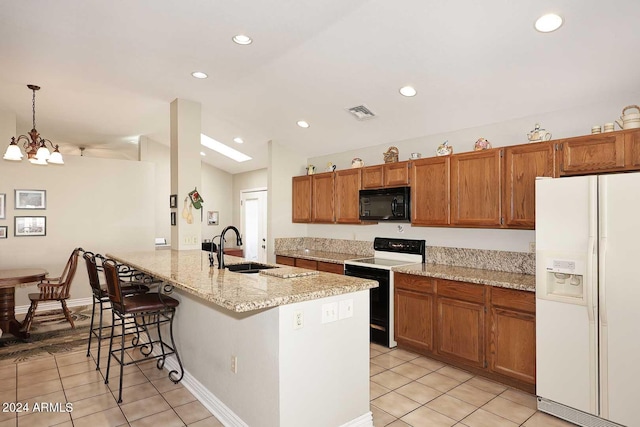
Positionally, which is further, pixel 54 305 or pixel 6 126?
pixel 54 305

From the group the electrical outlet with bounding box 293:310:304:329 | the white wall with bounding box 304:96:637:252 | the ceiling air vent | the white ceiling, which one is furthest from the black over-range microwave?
the electrical outlet with bounding box 293:310:304:329

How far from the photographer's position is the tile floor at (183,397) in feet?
8.59

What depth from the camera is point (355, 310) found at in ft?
8.09

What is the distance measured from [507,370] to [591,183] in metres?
1.62

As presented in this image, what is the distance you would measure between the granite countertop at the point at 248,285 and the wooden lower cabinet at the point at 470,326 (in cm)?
130

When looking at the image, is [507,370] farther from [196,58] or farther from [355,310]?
[196,58]

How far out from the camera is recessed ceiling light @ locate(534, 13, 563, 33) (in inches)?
92.4

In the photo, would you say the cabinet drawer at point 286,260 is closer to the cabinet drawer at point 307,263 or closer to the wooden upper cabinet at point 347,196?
the cabinet drawer at point 307,263

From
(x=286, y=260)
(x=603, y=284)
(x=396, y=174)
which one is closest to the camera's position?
(x=603, y=284)

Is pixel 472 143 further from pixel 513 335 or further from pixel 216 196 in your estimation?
pixel 216 196

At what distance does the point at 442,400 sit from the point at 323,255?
8.47 ft

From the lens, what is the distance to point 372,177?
463 centimetres

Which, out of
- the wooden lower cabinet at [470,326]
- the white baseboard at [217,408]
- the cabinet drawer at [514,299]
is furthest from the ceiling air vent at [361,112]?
the white baseboard at [217,408]

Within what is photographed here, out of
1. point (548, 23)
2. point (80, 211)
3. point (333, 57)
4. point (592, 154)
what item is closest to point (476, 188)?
point (592, 154)
